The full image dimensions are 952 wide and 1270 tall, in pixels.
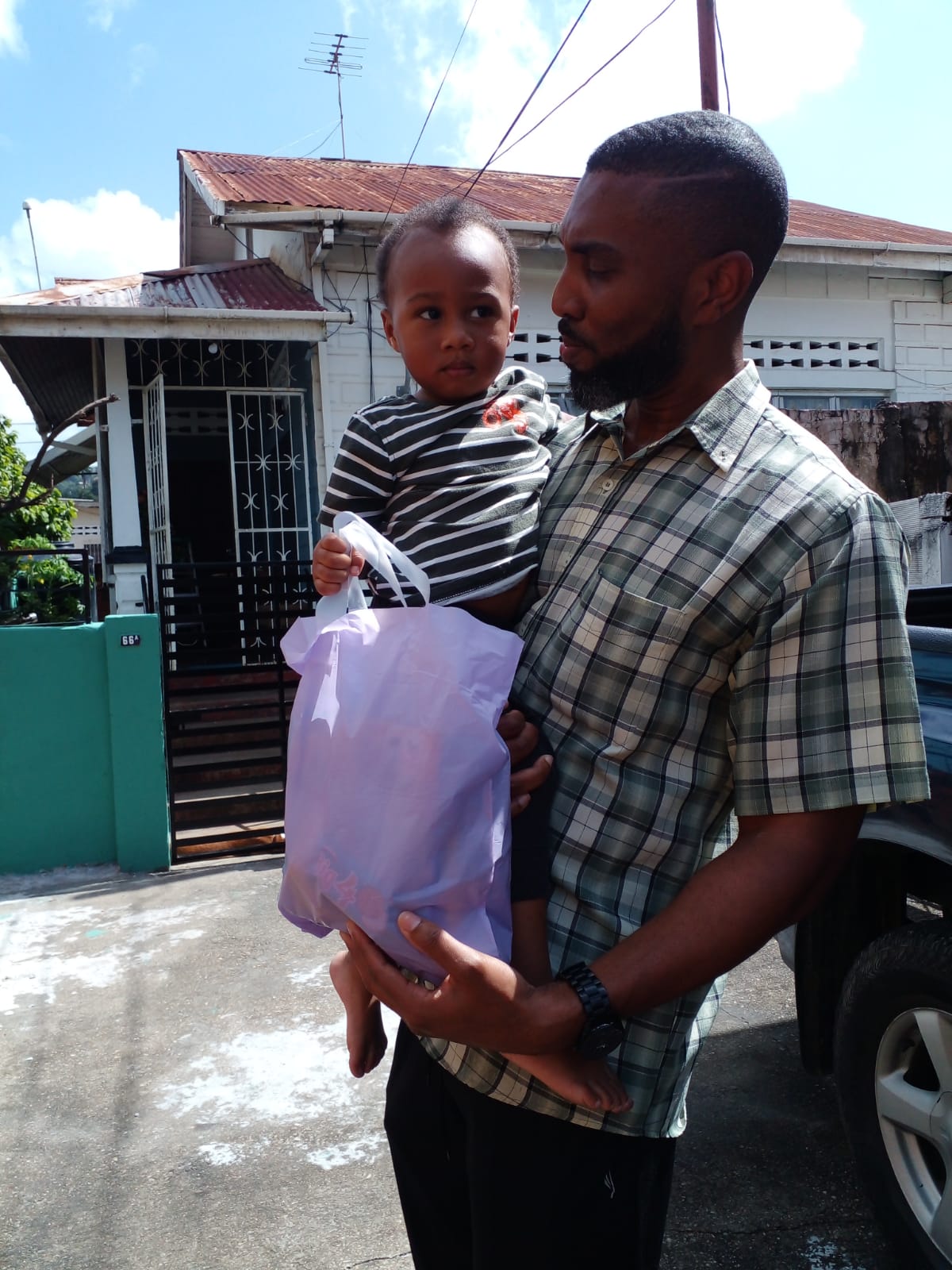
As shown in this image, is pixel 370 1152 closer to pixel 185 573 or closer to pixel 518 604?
pixel 518 604

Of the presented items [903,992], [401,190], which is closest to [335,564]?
[903,992]

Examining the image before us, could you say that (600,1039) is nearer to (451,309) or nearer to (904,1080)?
(451,309)

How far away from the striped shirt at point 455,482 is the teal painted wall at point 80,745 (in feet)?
14.1

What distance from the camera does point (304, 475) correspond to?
8.55 metres

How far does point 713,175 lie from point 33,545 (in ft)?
37.3

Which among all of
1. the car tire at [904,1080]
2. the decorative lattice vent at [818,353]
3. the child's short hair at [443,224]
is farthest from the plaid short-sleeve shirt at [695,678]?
the decorative lattice vent at [818,353]

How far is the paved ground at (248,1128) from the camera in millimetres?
2553

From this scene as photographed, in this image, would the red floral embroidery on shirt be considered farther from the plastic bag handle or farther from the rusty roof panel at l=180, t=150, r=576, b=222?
the rusty roof panel at l=180, t=150, r=576, b=222

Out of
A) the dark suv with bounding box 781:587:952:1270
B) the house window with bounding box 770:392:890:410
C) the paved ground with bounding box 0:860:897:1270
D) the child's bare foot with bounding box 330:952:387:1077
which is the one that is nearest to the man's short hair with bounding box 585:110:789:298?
the child's bare foot with bounding box 330:952:387:1077

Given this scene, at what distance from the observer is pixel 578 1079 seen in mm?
1170

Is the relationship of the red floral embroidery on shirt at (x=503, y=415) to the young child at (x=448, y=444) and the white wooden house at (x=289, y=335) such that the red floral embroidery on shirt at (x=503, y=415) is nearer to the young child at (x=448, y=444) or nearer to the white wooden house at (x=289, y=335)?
the young child at (x=448, y=444)

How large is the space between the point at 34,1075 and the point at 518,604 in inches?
120

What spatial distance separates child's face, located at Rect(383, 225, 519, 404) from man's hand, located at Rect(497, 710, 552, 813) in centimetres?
65

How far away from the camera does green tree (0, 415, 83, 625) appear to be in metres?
9.96
